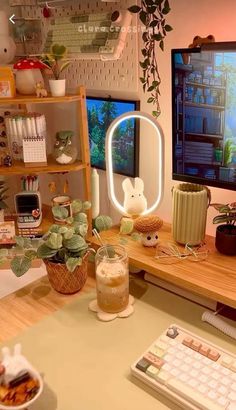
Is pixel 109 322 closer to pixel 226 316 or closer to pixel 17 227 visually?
pixel 226 316

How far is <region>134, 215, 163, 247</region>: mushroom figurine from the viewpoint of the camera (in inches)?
43.4

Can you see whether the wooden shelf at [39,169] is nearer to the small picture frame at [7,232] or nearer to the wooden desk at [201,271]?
the small picture frame at [7,232]

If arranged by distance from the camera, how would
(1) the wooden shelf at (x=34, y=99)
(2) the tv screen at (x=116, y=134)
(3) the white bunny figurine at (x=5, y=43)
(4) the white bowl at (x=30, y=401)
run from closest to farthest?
(4) the white bowl at (x=30, y=401)
(1) the wooden shelf at (x=34, y=99)
(2) the tv screen at (x=116, y=134)
(3) the white bunny figurine at (x=5, y=43)

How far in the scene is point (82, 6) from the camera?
1.37 m

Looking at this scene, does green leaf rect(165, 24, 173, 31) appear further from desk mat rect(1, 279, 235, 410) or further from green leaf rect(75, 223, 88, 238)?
desk mat rect(1, 279, 235, 410)

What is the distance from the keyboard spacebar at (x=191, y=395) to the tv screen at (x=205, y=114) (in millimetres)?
498

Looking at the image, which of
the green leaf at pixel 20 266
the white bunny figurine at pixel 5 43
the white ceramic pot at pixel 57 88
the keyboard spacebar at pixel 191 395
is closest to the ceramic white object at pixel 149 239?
the green leaf at pixel 20 266

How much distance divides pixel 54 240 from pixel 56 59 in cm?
61

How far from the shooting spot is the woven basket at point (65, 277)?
1052 mm

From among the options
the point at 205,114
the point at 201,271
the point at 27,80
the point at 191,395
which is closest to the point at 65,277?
the point at 201,271

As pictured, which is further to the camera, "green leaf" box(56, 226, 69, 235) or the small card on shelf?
the small card on shelf

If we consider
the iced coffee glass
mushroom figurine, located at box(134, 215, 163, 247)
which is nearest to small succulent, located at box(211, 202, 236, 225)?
mushroom figurine, located at box(134, 215, 163, 247)

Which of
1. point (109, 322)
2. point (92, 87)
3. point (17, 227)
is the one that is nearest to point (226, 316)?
point (109, 322)

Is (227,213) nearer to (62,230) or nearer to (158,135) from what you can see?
(158,135)
